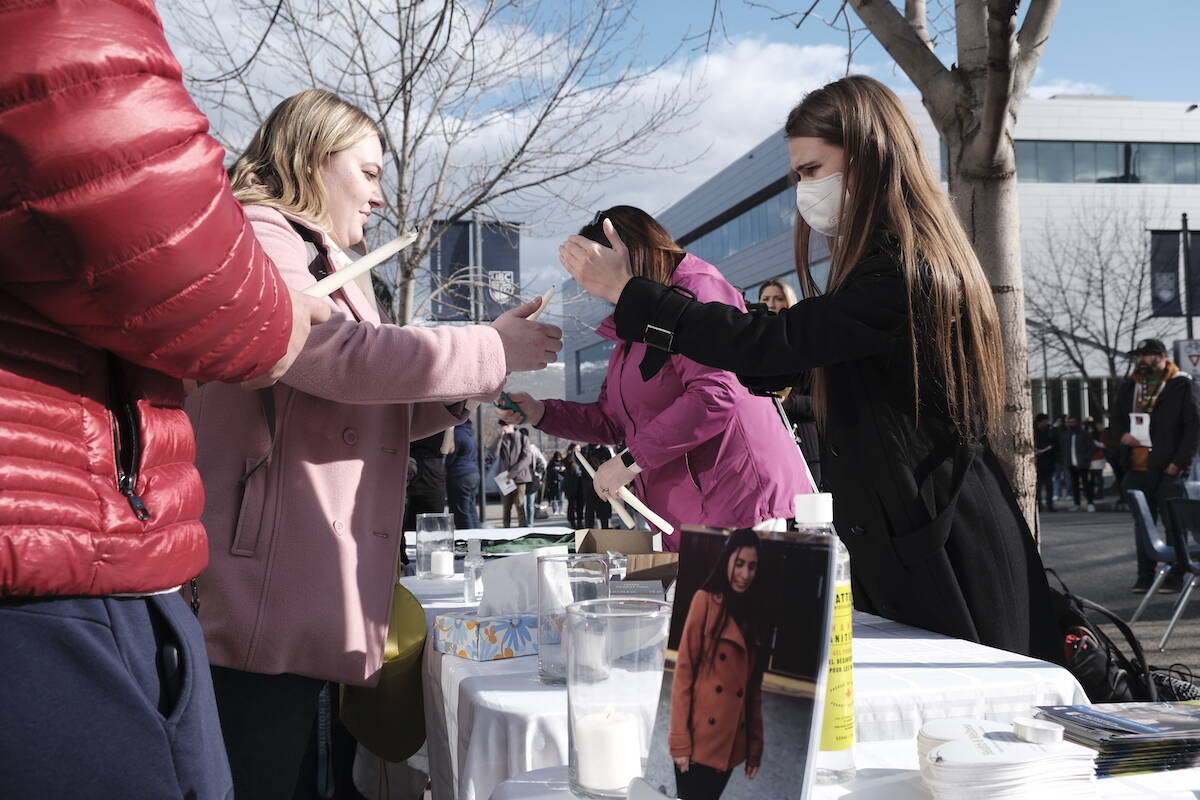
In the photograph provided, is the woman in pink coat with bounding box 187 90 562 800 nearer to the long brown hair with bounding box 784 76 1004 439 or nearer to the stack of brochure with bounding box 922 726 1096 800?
the long brown hair with bounding box 784 76 1004 439

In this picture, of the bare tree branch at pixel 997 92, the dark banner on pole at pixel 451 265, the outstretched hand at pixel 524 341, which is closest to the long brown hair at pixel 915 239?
the outstretched hand at pixel 524 341

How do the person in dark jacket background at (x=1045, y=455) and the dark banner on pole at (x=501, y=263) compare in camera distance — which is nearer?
the dark banner on pole at (x=501, y=263)

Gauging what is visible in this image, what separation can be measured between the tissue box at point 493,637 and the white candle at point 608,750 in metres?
0.74

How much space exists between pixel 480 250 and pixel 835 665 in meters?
→ 10.0

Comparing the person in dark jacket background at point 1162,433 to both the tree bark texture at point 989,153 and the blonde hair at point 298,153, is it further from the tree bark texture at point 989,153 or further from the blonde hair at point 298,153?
the blonde hair at point 298,153

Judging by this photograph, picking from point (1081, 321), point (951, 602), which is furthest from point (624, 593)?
point (1081, 321)

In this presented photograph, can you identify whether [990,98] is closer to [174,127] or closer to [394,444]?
[394,444]

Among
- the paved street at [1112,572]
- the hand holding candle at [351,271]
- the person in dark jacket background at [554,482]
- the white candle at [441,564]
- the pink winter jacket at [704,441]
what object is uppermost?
→ the hand holding candle at [351,271]

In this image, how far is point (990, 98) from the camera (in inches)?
136

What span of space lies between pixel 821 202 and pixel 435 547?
5.71 ft

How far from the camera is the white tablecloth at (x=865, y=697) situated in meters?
1.42

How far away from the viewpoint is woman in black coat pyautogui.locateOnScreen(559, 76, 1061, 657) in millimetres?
1833

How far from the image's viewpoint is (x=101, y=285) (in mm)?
861

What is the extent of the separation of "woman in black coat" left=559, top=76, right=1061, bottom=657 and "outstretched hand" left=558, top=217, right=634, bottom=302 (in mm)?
128
